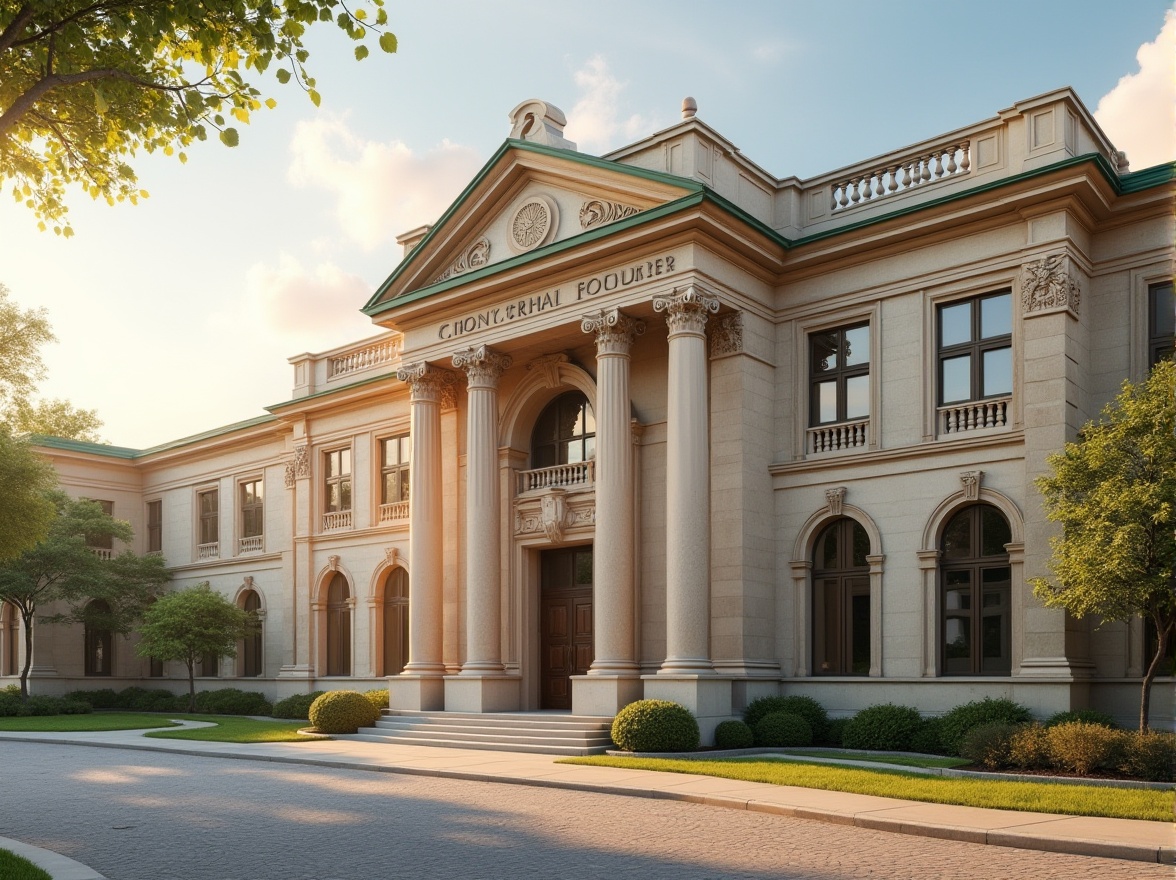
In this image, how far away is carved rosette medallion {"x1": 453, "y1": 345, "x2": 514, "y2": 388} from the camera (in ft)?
92.4

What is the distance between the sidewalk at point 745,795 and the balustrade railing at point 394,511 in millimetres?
9757

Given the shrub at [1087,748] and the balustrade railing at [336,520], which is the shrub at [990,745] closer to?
the shrub at [1087,748]

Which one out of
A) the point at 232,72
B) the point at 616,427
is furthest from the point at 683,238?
the point at 232,72

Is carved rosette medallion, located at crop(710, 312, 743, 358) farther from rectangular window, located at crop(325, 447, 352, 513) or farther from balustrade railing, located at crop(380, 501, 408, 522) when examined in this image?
rectangular window, located at crop(325, 447, 352, 513)

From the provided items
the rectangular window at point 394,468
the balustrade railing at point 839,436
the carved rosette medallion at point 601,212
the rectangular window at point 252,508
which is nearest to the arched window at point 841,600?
the balustrade railing at point 839,436

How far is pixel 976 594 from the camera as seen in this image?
22.8 meters

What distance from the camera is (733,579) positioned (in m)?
24.7

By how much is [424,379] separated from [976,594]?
14683 mm

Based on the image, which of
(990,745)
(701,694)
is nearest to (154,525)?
(701,694)

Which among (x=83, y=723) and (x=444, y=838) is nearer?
(x=444, y=838)

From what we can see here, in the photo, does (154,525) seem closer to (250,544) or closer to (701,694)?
(250,544)

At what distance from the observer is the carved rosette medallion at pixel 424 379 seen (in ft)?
97.4

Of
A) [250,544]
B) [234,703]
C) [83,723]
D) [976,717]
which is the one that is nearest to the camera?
[976,717]

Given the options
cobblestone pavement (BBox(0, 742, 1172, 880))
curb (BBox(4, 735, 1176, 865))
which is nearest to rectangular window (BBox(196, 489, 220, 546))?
curb (BBox(4, 735, 1176, 865))
